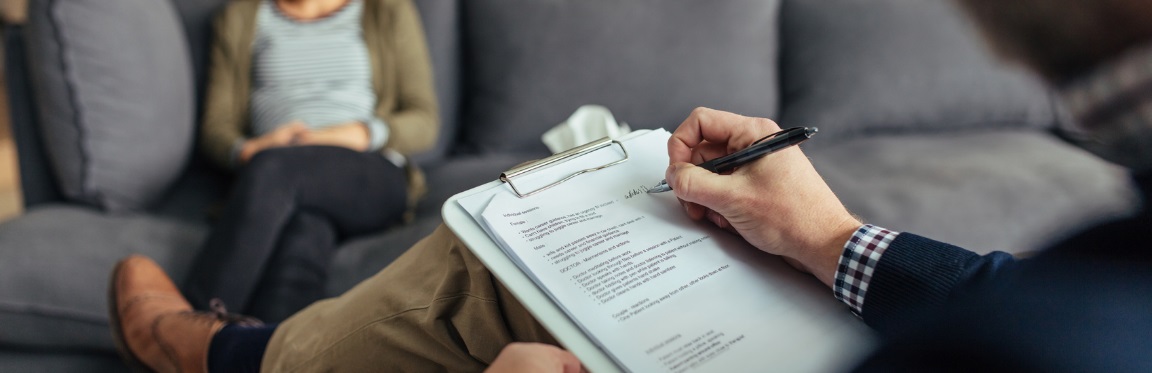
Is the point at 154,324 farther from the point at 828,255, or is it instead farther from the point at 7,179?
the point at 7,179

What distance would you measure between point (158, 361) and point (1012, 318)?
35.1 inches

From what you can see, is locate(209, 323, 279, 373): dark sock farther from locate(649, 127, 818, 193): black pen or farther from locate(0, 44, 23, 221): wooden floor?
locate(0, 44, 23, 221): wooden floor

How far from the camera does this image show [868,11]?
137 centimetres

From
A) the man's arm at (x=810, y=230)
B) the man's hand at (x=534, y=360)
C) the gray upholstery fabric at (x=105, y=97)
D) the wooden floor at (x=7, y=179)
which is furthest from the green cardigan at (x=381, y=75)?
the man's hand at (x=534, y=360)

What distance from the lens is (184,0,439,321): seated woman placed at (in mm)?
963

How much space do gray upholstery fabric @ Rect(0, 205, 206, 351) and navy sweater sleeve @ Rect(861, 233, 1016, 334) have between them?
973 mm

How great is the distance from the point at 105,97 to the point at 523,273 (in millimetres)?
929

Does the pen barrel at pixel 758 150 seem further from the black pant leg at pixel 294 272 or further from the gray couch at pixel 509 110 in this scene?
the black pant leg at pixel 294 272

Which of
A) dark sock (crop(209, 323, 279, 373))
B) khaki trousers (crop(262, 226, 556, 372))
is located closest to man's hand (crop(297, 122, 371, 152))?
dark sock (crop(209, 323, 279, 373))

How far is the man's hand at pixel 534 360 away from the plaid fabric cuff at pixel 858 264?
217 mm

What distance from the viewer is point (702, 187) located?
0.55m

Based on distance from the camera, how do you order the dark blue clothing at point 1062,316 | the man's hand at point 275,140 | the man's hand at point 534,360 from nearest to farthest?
the dark blue clothing at point 1062,316
the man's hand at point 534,360
the man's hand at point 275,140

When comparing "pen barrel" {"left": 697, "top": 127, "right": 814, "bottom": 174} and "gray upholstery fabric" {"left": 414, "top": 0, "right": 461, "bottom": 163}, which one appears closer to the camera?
"pen barrel" {"left": 697, "top": 127, "right": 814, "bottom": 174}

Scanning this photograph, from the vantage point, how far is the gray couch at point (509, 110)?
0.97 meters
